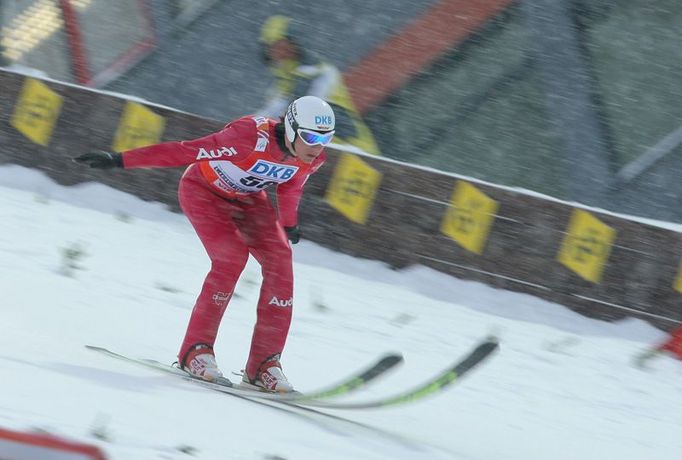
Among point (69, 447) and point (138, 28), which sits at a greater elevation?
point (69, 447)

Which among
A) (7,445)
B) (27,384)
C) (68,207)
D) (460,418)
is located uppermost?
(7,445)

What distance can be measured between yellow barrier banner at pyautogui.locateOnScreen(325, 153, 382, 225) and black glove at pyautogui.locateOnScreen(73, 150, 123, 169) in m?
3.71

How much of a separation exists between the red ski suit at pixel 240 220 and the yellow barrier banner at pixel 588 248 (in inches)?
124

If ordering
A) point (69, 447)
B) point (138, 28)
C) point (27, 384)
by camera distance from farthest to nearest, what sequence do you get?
point (138, 28) < point (27, 384) < point (69, 447)

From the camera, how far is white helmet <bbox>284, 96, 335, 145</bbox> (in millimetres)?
5340

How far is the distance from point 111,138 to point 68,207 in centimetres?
67

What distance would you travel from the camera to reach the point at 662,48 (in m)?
13.0

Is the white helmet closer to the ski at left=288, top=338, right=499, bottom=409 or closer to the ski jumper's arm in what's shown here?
the ski jumper's arm

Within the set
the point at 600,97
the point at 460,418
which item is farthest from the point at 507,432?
the point at 600,97

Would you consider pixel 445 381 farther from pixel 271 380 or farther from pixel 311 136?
pixel 311 136

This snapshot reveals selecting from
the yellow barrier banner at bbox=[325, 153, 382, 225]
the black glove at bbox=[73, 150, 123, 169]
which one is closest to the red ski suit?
the black glove at bbox=[73, 150, 123, 169]

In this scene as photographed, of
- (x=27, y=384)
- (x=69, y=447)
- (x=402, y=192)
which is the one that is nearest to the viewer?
(x=69, y=447)

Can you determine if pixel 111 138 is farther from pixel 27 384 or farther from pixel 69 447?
pixel 69 447

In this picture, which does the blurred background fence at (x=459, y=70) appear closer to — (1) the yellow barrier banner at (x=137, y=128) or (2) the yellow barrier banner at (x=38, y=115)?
(2) the yellow barrier banner at (x=38, y=115)
